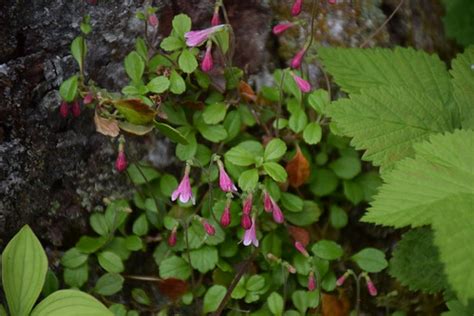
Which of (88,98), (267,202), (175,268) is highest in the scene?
(88,98)

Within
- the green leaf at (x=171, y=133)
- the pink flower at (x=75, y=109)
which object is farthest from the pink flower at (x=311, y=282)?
the pink flower at (x=75, y=109)

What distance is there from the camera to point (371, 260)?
281 centimetres

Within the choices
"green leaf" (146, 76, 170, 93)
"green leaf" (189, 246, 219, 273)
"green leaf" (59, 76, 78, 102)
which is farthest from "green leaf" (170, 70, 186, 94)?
"green leaf" (189, 246, 219, 273)

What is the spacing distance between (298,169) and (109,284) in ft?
2.95

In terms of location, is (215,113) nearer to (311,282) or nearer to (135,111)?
(135,111)

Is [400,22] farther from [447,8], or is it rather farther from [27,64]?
[27,64]

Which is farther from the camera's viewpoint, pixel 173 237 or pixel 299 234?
pixel 299 234

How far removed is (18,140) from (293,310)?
4.27 ft

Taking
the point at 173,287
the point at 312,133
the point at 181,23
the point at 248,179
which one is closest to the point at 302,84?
the point at 312,133

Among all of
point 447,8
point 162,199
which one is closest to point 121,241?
point 162,199

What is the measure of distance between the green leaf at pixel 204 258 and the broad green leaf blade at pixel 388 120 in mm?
728

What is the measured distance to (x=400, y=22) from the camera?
3.25 meters

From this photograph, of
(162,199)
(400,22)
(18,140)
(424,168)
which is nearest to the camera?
(424,168)

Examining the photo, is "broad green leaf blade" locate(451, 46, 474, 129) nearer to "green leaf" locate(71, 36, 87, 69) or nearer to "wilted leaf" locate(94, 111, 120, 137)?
"wilted leaf" locate(94, 111, 120, 137)
